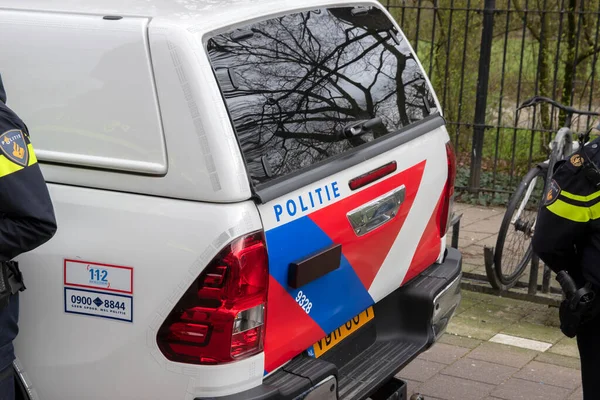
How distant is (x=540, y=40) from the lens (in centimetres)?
864

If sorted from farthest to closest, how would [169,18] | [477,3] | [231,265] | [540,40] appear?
1. [477,3]
2. [540,40]
3. [169,18]
4. [231,265]

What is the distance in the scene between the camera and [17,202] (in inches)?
116

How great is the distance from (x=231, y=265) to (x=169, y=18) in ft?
2.92

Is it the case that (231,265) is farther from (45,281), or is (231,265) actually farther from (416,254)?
(416,254)

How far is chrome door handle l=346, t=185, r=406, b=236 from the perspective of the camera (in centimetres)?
346

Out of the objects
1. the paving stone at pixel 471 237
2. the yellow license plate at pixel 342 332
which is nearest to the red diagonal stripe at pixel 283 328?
the yellow license plate at pixel 342 332

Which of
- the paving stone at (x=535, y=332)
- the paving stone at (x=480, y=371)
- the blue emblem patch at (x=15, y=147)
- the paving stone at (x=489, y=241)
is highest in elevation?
the blue emblem patch at (x=15, y=147)

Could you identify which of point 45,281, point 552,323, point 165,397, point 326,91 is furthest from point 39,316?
point 552,323

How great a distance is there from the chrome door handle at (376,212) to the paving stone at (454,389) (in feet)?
4.68

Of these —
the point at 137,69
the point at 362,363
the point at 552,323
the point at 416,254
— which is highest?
the point at 137,69

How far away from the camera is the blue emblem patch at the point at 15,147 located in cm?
292

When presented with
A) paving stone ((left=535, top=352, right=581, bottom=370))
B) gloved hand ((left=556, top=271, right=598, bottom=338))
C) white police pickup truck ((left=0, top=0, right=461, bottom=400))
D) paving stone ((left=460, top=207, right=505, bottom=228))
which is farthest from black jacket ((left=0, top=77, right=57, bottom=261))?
paving stone ((left=460, top=207, right=505, bottom=228))

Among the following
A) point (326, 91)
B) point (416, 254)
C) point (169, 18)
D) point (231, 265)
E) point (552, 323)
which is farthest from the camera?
point (552, 323)

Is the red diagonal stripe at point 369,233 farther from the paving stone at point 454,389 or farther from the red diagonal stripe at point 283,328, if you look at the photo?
the paving stone at point 454,389
